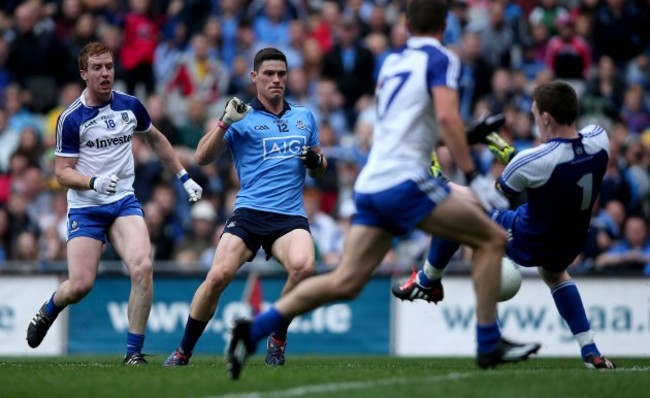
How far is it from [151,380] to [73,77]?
1263 cm

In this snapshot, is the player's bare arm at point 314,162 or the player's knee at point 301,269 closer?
the player's knee at point 301,269

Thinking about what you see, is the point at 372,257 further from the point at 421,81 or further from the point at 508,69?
the point at 508,69

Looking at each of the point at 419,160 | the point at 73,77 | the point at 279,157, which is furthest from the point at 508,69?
the point at 419,160

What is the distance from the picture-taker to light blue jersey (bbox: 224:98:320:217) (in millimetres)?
11594

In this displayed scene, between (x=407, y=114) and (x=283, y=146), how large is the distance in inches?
108

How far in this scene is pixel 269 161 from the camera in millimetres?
11625

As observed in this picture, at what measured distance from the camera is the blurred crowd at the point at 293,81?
18438mm

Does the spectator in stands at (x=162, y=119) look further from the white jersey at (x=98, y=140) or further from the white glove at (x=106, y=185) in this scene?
the white glove at (x=106, y=185)

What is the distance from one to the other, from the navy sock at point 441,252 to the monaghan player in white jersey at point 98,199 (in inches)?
92.3

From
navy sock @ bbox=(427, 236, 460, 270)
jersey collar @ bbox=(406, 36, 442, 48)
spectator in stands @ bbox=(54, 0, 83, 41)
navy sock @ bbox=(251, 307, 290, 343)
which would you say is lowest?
navy sock @ bbox=(251, 307, 290, 343)

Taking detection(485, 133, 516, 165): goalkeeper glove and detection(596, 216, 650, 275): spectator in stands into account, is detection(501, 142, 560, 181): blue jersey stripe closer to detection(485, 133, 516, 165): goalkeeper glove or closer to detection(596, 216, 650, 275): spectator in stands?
detection(485, 133, 516, 165): goalkeeper glove

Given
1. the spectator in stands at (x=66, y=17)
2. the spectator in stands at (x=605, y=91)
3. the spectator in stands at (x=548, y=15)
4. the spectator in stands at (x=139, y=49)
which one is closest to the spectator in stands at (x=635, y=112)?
the spectator in stands at (x=605, y=91)

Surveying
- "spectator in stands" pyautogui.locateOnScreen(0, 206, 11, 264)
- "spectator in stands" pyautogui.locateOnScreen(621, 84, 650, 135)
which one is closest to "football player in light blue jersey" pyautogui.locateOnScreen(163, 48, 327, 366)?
"spectator in stands" pyautogui.locateOnScreen(0, 206, 11, 264)

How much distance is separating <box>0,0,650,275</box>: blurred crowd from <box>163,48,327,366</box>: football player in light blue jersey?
20.1ft
